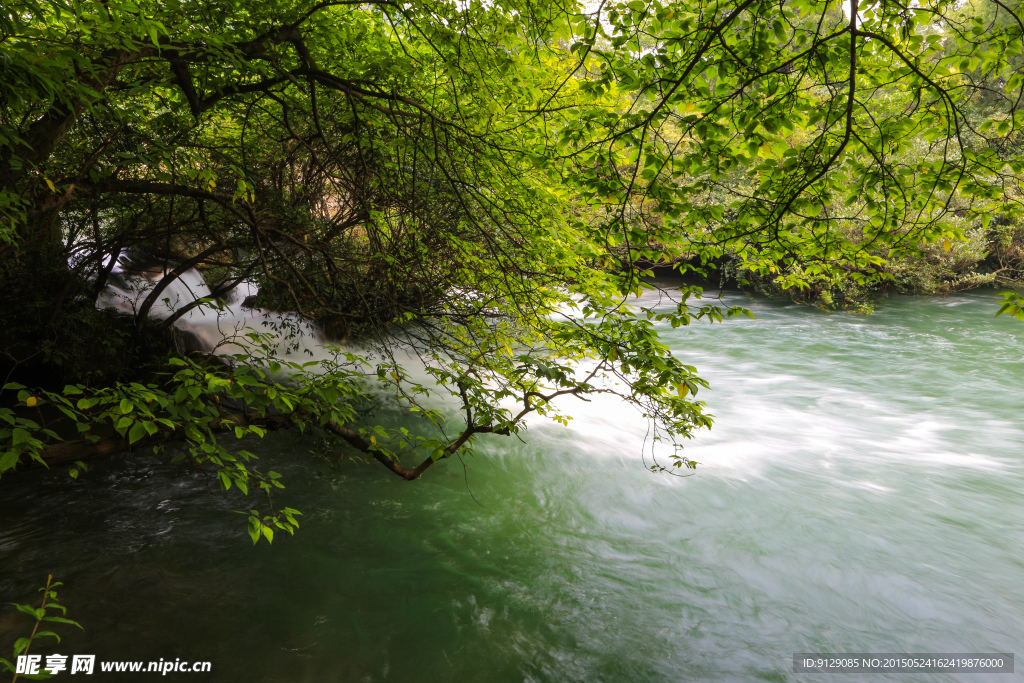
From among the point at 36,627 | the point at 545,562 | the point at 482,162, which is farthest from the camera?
the point at 545,562

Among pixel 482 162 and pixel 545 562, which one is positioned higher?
pixel 482 162

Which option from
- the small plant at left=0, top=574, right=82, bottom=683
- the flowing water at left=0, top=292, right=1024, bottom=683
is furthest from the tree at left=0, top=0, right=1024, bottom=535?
the flowing water at left=0, top=292, right=1024, bottom=683

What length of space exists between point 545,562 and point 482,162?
142 inches

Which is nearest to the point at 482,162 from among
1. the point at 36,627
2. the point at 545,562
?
the point at 545,562

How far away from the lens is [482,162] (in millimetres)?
4406

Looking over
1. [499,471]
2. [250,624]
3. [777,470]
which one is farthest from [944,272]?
[250,624]

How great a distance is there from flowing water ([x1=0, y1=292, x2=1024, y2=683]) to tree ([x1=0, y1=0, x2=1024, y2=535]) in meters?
0.97

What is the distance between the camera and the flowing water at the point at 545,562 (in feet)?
13.0

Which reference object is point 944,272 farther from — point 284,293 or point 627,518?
point 284,293

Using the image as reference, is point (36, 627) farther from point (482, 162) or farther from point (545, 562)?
point (482, 162)

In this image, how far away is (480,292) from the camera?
562 cm

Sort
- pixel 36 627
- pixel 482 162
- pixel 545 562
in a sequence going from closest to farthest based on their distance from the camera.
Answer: pixel 36 627
pixel 482 162
pixel 545 562

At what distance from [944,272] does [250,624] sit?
20274 millimetres

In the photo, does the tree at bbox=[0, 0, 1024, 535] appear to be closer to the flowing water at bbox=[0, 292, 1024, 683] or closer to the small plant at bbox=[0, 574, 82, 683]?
the small plant at bbox=[0, 574, 82, 683]
